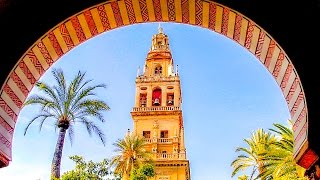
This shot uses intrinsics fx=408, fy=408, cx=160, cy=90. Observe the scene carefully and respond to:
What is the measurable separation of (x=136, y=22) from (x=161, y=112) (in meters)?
35.6

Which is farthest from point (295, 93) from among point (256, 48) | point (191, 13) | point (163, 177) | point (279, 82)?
point (163, 177)

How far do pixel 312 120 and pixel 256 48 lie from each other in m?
1.06

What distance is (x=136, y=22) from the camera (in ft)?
14.1

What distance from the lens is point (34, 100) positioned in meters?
16.9

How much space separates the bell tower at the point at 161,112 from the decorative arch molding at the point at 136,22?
31910 mm

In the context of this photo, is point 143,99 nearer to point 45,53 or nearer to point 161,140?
point 161,140

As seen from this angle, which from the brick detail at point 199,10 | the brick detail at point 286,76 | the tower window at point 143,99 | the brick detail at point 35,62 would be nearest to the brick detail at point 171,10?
the brick detail at point 199,10

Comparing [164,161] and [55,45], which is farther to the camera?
[164,161]

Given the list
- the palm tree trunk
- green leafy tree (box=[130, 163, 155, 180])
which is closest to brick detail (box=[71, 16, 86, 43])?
the palm tree trunk

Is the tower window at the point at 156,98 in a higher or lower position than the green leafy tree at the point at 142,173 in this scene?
higher

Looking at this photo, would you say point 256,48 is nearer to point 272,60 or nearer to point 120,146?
point 272,60

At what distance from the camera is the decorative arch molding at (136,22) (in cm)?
352

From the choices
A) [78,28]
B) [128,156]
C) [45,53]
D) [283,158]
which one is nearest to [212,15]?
[78,28]

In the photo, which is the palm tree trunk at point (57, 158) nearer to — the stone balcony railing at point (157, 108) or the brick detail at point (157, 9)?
the brick detail at point (157, 9)
